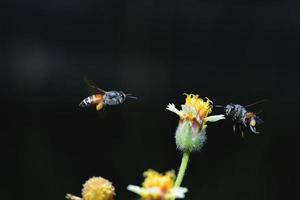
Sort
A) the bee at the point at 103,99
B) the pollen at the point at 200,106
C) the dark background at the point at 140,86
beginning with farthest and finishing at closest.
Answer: the dark background at the point at 140,86 < the bee at the point at 103,99 < the pollen at the point at 200,106

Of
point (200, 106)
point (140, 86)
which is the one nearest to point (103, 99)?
point (200, 106)

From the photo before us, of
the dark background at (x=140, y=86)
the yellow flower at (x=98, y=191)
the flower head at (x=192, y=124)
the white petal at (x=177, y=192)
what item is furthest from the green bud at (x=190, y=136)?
the dark background at (x=140, y=86)

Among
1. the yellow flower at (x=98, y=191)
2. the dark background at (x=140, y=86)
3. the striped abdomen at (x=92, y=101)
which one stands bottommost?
the yellow flower at (x=98, y=191)

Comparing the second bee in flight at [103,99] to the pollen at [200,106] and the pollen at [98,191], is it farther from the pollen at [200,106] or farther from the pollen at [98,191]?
the pollen at [98,191]

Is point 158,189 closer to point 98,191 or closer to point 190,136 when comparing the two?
point 98,191

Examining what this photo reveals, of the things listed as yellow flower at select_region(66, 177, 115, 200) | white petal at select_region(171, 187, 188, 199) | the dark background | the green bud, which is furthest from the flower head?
the dark background

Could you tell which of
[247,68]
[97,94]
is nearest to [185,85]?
[247,68]

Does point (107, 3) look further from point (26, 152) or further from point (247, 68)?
point (26, 152)
